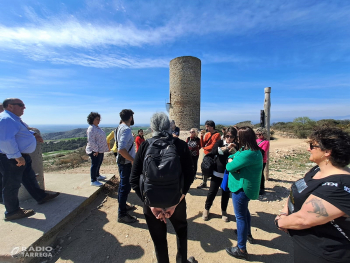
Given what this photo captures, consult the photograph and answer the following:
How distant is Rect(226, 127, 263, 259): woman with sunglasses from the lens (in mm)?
1940

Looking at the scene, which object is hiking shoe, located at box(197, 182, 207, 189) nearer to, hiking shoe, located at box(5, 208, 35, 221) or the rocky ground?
the rocky ground

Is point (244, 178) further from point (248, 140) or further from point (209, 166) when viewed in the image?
point (209, 166)

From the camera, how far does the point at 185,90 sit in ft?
53.6

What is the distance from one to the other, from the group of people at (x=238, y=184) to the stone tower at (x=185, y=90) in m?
14.1

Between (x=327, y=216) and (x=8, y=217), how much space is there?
146 inches

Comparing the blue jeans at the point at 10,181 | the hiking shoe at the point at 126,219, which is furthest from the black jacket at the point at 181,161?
the blue jeans at the point at 10,181

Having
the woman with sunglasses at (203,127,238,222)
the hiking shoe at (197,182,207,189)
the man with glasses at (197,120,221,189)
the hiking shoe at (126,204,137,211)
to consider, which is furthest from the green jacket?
the hiking shoe at (197,182,207,189)

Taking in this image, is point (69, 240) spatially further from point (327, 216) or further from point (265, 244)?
point (327, 216)

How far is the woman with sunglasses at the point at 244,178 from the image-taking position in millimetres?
1940

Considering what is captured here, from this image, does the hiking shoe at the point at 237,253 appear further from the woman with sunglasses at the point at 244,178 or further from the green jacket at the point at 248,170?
the green jacket at the point at 248,170

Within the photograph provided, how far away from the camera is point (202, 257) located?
210 cm

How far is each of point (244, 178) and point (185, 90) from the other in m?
15.1

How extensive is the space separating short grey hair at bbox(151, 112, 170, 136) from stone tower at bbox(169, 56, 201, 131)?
15.1m

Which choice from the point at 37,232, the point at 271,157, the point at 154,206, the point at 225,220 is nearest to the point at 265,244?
the point at 225,220
